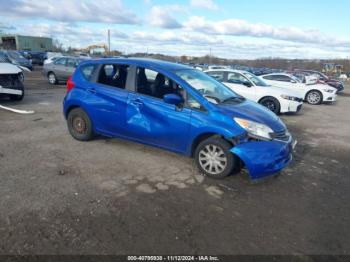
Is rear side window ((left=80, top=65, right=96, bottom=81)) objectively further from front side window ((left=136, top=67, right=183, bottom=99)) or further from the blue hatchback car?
front side window ((left=136, top=67, right=183, bottom=99))

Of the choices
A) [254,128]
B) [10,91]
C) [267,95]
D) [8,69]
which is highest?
[8,69]

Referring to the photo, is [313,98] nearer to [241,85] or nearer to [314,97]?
[314,97]

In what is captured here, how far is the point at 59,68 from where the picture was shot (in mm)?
16672

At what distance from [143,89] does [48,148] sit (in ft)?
7.23

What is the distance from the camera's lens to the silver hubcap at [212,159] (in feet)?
14.8

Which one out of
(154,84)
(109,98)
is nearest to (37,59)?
(109,98)

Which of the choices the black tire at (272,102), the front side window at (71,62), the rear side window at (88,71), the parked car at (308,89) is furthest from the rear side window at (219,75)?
the front side window at (71,62)

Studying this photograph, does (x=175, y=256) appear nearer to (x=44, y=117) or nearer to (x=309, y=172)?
(x=309, y=172)

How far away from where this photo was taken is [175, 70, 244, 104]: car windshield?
197 inches

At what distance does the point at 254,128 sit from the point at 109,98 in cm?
262

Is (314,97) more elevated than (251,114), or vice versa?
(251,114)

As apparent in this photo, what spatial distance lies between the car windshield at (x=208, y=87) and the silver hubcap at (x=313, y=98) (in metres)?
11.1

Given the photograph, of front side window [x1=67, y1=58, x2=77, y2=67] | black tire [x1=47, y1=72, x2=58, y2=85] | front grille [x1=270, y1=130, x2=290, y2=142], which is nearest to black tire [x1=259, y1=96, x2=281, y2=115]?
front grille [x1=270, y1=130, x2=290, y2=142]

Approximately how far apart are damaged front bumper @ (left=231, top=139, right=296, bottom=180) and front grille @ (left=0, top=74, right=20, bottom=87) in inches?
317
